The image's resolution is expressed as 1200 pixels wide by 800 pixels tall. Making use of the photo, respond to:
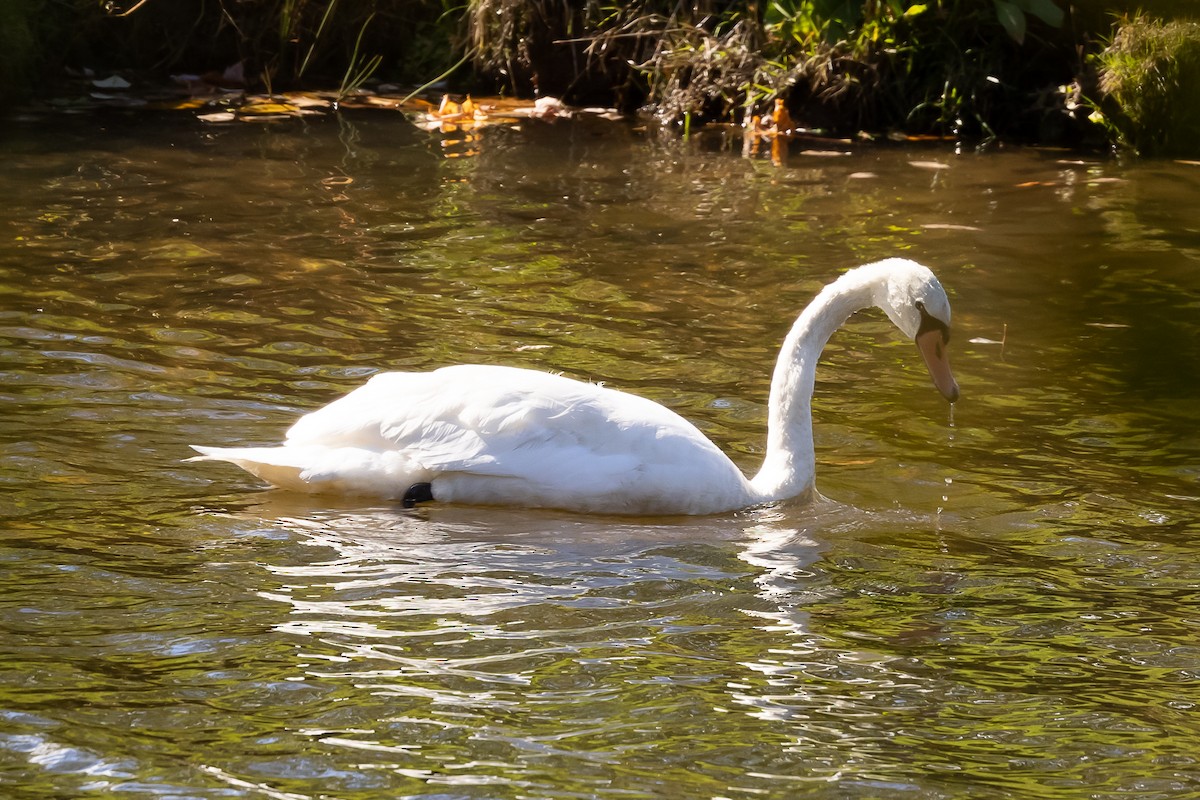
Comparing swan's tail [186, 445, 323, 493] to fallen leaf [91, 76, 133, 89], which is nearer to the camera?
swan's tail [186, 445, 323, 493]

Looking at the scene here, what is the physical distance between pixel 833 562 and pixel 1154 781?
168cm

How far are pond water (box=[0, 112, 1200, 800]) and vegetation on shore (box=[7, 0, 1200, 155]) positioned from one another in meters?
1.56

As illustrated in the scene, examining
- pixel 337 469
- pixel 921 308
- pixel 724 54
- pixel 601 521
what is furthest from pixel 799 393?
pixel 724 54

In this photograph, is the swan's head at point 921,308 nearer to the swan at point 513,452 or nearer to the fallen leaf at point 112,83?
the swan at point 513,452

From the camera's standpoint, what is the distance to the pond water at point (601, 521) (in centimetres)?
344

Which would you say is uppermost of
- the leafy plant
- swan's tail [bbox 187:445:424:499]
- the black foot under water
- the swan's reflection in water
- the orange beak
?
the leafy plant

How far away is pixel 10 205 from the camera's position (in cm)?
928

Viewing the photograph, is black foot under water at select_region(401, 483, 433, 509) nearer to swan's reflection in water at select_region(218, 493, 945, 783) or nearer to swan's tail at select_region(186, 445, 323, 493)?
swan's reflection in water at select_region(218, 493, 945, 783)

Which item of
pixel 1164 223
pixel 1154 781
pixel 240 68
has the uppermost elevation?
pixel 240 68

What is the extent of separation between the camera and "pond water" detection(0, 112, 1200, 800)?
135 inches

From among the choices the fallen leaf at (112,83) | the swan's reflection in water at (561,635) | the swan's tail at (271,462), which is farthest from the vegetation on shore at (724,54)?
the swan's tail at (271,462)

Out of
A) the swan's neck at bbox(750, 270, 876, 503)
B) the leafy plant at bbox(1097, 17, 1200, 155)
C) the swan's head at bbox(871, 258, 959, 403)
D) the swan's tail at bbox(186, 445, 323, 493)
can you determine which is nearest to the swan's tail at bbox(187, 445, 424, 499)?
the swan's tail at bbox(186, 445, 323, 493)

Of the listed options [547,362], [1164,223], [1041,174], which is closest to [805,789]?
[547,362]

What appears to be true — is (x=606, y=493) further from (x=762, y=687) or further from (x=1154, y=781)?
(x=1154, y=781)
